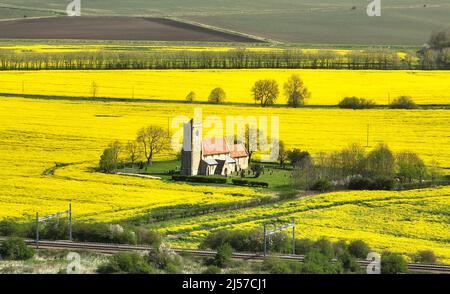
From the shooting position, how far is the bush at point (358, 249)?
50.1 m

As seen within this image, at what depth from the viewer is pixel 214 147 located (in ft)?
253

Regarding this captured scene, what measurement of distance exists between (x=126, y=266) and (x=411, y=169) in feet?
93.0

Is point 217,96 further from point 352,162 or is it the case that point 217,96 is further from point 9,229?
point 9,229

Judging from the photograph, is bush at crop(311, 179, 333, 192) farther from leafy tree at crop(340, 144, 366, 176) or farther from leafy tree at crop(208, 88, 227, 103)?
leafy tree at crop(208, 88, 227, 103)

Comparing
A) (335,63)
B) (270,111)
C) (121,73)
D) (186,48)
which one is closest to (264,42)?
(186,48)

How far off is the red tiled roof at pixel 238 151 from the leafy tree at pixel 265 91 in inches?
963

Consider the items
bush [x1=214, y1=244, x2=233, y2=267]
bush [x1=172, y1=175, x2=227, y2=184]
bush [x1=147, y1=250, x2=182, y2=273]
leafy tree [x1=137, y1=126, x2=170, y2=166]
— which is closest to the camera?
bush [x1=147, y1=250, x2=182, y2=273]

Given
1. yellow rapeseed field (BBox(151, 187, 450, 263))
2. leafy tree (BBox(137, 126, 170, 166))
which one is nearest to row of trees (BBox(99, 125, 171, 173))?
leafy tree (BBox(137, 126, 170, 166))

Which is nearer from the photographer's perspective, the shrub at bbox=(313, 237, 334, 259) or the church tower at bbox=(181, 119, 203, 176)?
the shrub at bbox=(313, 237, 334, 259)

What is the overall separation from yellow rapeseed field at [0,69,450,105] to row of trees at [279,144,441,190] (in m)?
31.0

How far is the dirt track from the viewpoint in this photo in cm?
16725

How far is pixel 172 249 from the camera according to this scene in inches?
1989

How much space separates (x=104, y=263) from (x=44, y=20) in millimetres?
141385

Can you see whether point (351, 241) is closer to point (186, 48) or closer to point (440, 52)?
point (440, 52)
